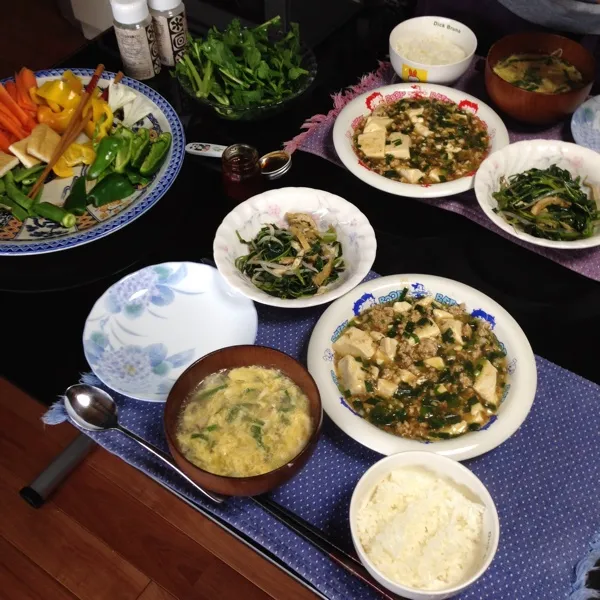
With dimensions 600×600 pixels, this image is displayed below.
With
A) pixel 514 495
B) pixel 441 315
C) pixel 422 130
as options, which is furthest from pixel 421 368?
pixel 422 130

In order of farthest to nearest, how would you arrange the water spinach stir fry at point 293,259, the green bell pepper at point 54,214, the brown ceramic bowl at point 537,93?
the brown ceramic bowl at point 537,93, the green bell pepper at point 54,214, the water spinach stir fry at point 293,259

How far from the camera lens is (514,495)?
1.22m

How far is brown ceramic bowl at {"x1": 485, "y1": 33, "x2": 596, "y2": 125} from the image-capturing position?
72.4 inches

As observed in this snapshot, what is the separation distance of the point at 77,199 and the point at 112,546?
123 centimetres

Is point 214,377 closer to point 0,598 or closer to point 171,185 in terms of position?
point 171,185

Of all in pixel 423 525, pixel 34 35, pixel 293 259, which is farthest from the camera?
pixel 34 35

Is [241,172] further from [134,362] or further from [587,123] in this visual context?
[587,123]

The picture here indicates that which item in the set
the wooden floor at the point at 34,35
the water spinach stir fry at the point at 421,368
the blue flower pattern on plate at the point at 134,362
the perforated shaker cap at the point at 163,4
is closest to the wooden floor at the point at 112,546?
the blue flower pattern on plate at the point at 134,362

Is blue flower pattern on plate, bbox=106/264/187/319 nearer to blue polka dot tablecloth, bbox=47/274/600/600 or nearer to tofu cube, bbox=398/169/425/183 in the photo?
blue polka dot tablecloth, bbox=47/274/600/600

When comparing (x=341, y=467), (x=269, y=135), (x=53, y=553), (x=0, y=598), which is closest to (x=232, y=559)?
(x=53, y=553)

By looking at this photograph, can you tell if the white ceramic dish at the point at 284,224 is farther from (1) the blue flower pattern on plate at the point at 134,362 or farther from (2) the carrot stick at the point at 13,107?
(2) the carrot stick at the point at 13,107

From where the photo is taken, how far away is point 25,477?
2.38 metres

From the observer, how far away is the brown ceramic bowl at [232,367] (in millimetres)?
1080

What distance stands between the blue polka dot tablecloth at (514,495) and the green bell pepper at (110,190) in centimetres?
62
